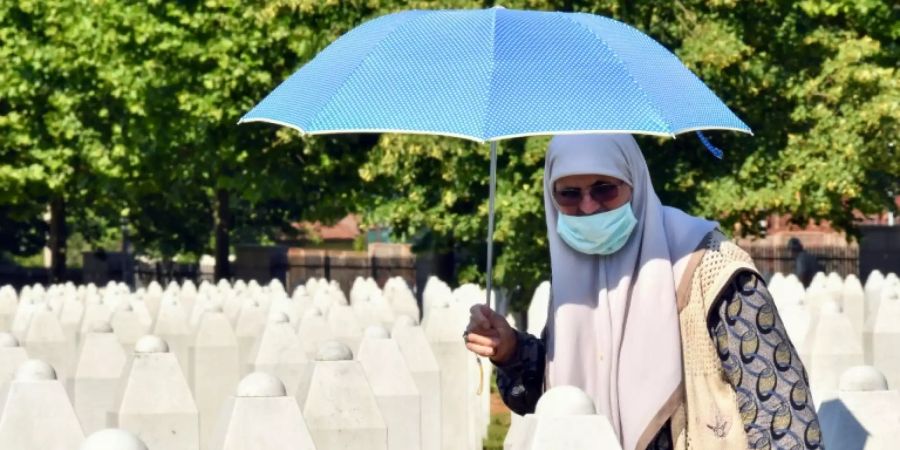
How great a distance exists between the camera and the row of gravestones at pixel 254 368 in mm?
8852

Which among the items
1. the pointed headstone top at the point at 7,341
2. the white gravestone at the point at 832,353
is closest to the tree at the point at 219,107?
the white gravestone at the point at 832,353

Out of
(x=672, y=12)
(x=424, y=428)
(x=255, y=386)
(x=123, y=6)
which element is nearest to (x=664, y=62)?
(x=255, y=386)

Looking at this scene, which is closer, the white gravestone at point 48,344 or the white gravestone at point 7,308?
the white gravestone at point 48,344

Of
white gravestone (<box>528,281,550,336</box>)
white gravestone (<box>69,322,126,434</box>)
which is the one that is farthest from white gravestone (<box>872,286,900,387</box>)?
white gravestone (<box>69,322,126,434</box>)

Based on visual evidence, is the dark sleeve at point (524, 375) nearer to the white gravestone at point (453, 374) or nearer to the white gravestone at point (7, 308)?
the white gravestone at point (453, 374)

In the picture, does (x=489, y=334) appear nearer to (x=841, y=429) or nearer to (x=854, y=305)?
(x=841, y=429)

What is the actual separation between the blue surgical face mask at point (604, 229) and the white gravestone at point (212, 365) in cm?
806

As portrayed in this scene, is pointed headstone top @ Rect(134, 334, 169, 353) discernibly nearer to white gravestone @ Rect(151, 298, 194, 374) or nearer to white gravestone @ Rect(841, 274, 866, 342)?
white gravestone @ Rect(151, 298, 194, 374)

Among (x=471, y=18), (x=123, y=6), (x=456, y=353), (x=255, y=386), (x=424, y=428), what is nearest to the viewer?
(x=471, y=18)

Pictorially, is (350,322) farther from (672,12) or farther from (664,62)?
(672,12)

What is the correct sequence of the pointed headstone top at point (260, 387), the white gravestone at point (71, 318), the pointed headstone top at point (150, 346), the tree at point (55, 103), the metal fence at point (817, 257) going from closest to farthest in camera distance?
1. the pointed headstone top at point (260, 387)
2. the pointed headstone top at point (150, 346)
3. the white gravestone at point (71, 318)
4. the tree at point (55, 103)
5. the metal fence at point (817, 257)

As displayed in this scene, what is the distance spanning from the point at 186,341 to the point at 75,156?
2376 centimetres

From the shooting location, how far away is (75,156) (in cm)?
3803

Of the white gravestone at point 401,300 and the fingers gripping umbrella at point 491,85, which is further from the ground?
the fingers gripping umbrella at point 491,85
